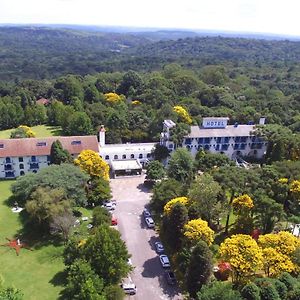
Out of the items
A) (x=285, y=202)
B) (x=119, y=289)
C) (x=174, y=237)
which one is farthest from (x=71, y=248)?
(x=285, y=202)

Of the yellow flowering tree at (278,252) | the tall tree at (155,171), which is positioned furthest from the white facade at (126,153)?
the yellow flowering tree at (278,252)

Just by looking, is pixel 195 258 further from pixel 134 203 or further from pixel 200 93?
pixel 200 93

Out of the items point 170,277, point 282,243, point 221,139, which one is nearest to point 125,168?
point 221,139

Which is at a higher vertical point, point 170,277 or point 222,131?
point 222,131

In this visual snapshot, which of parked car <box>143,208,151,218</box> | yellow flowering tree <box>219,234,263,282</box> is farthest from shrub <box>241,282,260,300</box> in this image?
parked car <box>143,208,151,218</box>

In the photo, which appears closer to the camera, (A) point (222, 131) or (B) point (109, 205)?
(B) point (109, 205)

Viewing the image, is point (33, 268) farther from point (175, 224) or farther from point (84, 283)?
point (175, 224)
